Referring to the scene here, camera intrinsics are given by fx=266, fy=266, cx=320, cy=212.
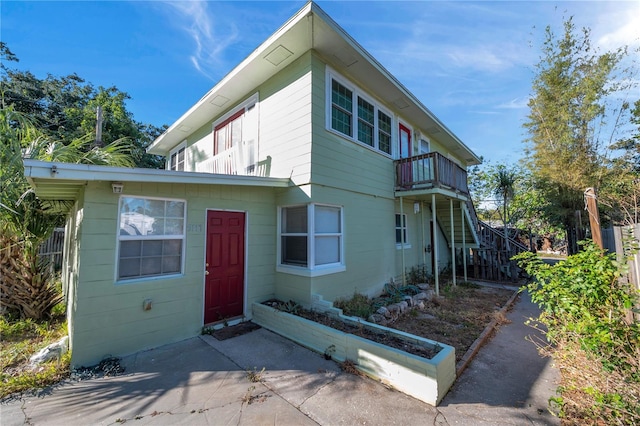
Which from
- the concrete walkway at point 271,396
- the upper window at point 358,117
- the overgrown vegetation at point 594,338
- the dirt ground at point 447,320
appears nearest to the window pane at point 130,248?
the concrete walkway at point 271,396

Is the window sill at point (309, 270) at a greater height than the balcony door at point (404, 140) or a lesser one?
lesser

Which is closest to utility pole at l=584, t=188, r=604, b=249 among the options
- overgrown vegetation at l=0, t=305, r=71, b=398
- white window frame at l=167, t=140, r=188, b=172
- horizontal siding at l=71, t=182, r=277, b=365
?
horizontal siding at l=71, t=182, r=277, b=365

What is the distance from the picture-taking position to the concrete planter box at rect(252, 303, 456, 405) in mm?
3029

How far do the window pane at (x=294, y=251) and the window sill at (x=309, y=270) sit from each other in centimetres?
18

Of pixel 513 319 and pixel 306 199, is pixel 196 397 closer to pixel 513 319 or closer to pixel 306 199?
pixel 306 199

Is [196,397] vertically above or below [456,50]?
below

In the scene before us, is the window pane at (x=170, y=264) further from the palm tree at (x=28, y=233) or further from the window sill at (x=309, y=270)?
the palm tree at (x=28, y=233)

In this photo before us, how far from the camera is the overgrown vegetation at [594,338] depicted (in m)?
2.24

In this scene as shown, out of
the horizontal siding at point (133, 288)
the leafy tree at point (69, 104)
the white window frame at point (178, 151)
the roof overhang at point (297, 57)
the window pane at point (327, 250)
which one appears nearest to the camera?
the horizontal siding at point (133, 288)

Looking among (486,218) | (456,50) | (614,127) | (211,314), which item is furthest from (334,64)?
(486,218)

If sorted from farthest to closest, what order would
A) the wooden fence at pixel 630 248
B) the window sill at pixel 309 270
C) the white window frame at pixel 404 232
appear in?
the white window frame at pixel 404 232, the window sill at pixel 309 270, the wooden fence at pixel 630 248

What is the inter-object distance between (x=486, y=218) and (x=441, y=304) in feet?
77.2

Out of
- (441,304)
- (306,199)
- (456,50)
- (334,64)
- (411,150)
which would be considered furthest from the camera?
(411,150)

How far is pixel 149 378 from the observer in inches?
138
